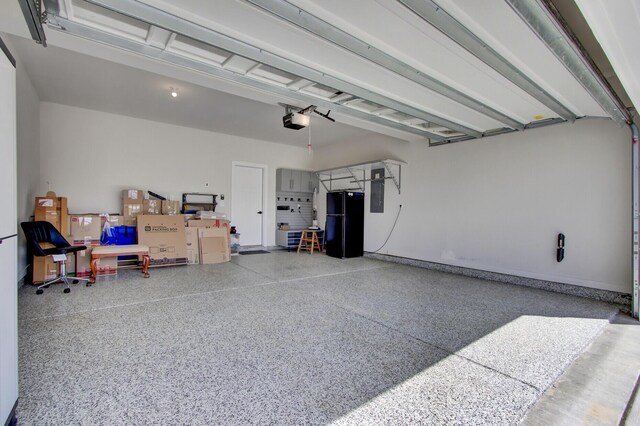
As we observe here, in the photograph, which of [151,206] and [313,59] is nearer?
[313,59]

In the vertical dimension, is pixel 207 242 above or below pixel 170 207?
below

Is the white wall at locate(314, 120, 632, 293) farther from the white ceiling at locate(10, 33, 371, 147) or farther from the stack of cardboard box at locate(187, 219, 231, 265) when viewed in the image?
the stack of cardboard box at locate(187, 219, 231, 265)

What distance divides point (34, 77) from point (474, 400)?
632 centimetres

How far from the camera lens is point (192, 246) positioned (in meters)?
6.02

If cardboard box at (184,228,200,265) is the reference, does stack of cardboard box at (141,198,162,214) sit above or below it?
above

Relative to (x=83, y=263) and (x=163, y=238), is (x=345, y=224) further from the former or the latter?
(x=83, y=263)

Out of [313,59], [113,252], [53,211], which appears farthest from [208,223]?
[313,59]

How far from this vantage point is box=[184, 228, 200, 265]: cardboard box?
596 centimetres

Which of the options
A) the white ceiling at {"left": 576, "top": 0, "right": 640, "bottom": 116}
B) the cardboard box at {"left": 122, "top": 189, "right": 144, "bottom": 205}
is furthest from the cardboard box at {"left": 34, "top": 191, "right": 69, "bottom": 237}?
the white ceiling at {"left": 576, "top": 0, "right": 640, "bottom": 116}

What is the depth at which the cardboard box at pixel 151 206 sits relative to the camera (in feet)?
19.1

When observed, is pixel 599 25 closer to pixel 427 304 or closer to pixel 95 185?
pixel 427 304

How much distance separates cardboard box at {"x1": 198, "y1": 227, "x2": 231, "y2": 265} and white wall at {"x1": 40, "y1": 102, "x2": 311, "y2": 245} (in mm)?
1053

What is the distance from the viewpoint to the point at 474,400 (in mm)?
1776

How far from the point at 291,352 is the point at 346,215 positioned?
4.83 meters
